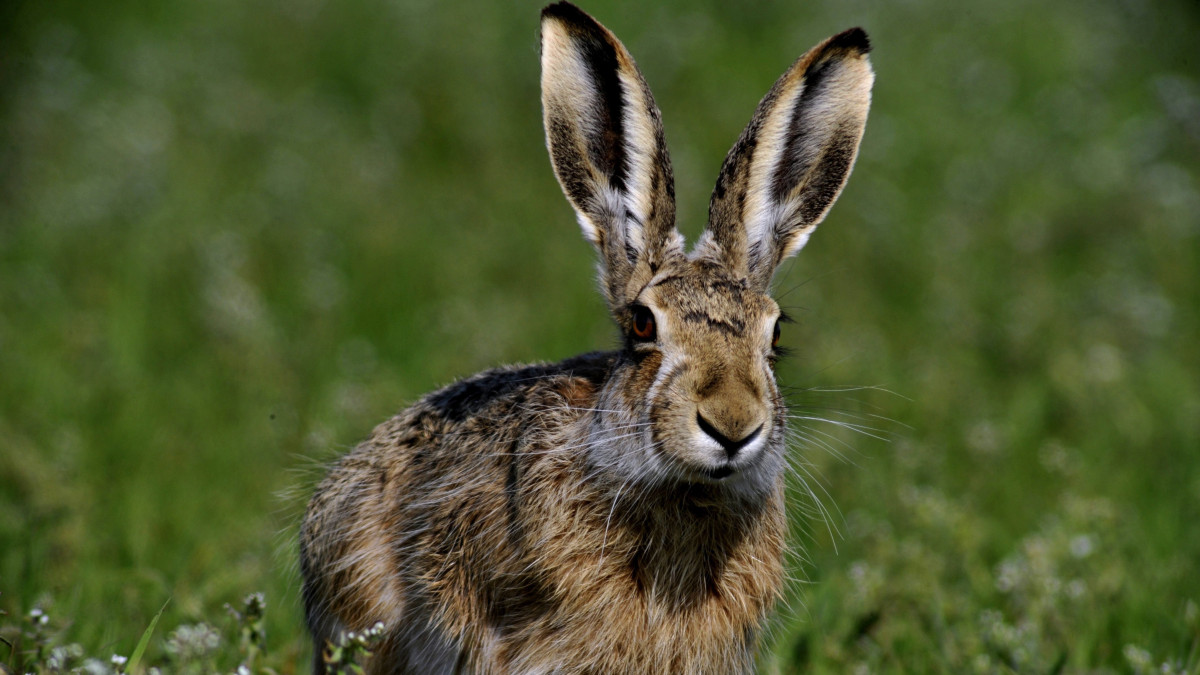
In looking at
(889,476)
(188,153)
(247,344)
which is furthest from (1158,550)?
(188,153)

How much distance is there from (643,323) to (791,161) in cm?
97

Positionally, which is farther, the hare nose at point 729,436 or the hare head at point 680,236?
the hare head at point 680,236

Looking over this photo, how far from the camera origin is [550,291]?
8.62 m

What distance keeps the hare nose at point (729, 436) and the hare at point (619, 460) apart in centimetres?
4

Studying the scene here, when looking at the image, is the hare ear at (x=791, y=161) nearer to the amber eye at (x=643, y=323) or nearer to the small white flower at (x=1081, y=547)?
the amber eye at (x=643, y=323)

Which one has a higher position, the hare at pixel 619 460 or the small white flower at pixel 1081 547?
the hare at pixel 619 460

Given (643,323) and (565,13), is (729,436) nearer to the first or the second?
(643,323)

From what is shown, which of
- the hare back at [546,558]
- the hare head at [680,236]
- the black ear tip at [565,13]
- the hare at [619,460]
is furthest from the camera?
the black ear tip at [565,13]

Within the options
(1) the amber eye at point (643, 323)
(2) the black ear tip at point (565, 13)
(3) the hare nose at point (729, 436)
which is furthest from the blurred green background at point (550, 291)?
(2) the black ear tip at point (565, 13)

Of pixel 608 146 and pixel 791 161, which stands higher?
pixel 608 146

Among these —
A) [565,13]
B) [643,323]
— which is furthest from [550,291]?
[643,323]

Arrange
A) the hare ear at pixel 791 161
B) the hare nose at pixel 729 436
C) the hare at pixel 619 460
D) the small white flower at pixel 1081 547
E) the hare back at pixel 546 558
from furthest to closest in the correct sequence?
the small white flower at pixel 1081 547 < the hare ear at pixel 791 161 < the hare back at pixel 546 558 < the hare at pixel 619 460 < the hare nose at pixel 729 436

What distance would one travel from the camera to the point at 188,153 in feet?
33.8

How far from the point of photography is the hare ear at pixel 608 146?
4.19 m
